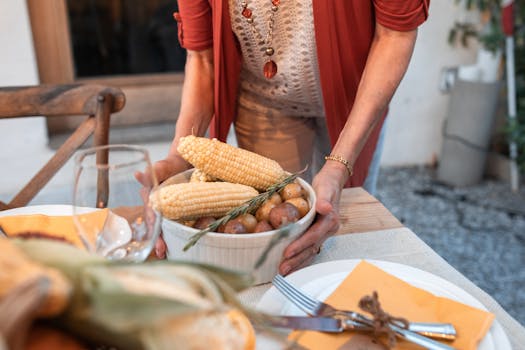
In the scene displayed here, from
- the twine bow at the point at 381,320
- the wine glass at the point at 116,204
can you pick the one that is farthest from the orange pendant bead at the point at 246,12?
the twine bow at the point at 381,320

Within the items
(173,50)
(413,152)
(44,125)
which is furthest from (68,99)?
(413,152)

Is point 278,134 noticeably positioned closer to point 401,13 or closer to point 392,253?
point 401,13

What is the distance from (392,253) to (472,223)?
6.46 feet

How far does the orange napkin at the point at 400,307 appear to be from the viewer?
559 millimetres

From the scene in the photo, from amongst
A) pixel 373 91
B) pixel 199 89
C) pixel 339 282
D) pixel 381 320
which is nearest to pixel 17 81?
pixel 199 89

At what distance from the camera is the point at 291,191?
79 cm

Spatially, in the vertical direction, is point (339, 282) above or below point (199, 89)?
below

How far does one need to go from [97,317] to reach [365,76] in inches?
35.2

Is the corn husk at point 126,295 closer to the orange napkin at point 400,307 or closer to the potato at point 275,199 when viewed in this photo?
the orange napkin at point 400,307

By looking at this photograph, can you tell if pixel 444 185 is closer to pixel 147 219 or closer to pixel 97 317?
pixel 147 219

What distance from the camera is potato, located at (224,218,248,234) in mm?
689

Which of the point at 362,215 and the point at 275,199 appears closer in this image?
the point at 275,199

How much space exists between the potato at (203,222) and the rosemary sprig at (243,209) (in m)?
0.01

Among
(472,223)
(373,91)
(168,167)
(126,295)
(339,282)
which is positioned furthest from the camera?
(472,223)
